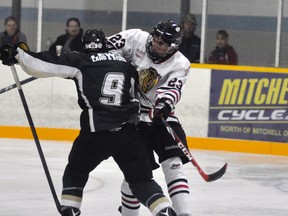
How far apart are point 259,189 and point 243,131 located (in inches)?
100

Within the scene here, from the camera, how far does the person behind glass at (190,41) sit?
31.7 feet

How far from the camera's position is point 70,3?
10.1 metres

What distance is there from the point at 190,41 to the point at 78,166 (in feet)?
17.7

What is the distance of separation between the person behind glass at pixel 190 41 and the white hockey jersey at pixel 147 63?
4.66 meters

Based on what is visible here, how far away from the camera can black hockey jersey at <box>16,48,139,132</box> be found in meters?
4.42

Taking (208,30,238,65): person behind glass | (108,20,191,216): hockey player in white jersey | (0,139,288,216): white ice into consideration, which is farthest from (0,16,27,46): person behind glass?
(108,20,191,216): hockey player in white jersey

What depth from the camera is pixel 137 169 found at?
4477 mm

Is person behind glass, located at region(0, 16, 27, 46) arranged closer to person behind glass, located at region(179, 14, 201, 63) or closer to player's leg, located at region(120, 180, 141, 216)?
person behind glass, located at region(179, 14, 201, 63)

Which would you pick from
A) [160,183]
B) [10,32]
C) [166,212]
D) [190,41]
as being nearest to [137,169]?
[166,212]

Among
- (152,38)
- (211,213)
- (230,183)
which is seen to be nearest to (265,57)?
(230,183)

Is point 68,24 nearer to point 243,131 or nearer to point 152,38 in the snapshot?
point 243,131

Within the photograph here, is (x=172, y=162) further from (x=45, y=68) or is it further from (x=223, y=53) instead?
(x=223, y=53)

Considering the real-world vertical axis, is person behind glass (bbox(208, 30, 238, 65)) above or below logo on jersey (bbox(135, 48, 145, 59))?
below

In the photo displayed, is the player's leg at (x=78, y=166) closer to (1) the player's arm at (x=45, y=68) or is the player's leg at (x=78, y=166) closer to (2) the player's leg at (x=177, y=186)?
(1) the player's arm at (x=45, y=68)
